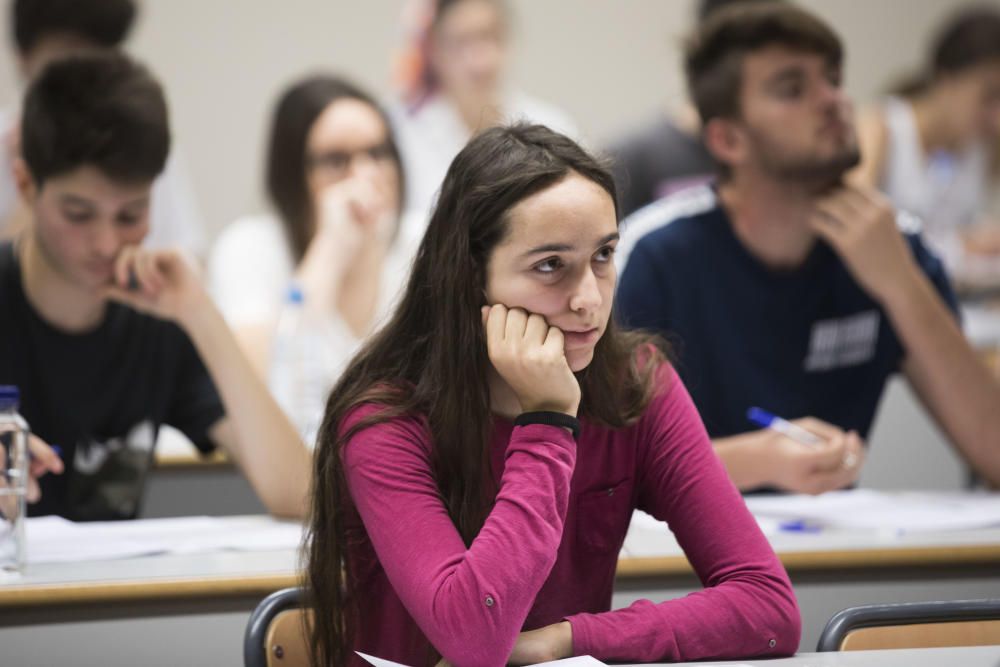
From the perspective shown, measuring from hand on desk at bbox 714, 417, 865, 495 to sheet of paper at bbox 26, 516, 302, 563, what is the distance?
2.51 ft

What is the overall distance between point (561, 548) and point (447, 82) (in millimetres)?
3208

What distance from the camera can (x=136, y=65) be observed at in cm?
231

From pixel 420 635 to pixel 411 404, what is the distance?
277 mm

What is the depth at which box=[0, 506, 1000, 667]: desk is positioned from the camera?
1.73m

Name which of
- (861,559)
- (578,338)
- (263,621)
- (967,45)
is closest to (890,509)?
(861,559)

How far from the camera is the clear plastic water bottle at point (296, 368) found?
2.72m

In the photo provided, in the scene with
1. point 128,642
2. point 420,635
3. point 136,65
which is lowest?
point 128,642

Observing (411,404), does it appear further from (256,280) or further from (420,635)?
(256,280)

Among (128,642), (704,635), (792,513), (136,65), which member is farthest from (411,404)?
(136,65)

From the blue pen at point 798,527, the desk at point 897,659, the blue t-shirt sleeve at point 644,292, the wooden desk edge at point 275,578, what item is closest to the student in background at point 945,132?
the blue t-shirt sleeve at point 644,292

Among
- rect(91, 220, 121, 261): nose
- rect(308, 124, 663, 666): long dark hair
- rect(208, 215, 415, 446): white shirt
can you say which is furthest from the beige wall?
rect(308, 124, 663, 666): long dark hair

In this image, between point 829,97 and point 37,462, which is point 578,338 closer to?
point 37,462

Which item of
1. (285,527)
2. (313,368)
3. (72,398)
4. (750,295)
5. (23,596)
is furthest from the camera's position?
(313,368)

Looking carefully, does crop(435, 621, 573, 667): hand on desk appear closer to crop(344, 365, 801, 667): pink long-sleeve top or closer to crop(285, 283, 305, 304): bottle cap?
crop(344, 365, 801, 667): pink long-sleeve top
